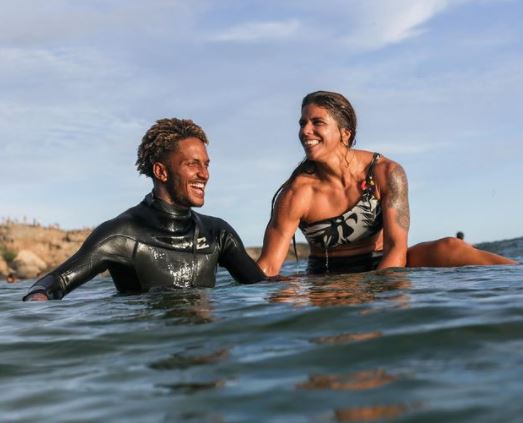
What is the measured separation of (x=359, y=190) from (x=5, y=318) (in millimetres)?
3748

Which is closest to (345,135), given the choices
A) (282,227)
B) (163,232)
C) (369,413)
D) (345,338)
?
(282,227)

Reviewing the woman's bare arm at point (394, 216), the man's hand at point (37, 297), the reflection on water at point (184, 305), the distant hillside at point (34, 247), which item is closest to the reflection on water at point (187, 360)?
the reflection on water at point (184, 305)

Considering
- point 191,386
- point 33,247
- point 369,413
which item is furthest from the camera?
point 33,247

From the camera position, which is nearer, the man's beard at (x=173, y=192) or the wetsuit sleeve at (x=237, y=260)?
the man's beard at (x=173, y=192)

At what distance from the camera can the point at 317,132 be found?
805 cm

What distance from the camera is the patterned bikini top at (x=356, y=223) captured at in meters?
8.30

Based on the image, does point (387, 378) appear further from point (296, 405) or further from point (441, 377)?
point (296, 405)

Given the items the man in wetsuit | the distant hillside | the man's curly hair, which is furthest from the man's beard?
the distant hillside

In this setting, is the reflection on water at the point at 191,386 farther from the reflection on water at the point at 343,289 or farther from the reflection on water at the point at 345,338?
the reflection on water at the point at 343,289

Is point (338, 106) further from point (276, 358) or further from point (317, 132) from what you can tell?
point (276, 358)

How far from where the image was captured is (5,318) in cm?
603

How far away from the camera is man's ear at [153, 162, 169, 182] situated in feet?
23.1

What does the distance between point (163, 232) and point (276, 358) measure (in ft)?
10.8

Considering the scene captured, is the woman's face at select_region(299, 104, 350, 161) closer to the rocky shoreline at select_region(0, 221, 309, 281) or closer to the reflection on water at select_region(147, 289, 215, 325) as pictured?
the reflection on water at select_region(147, 289, 215, 325)
